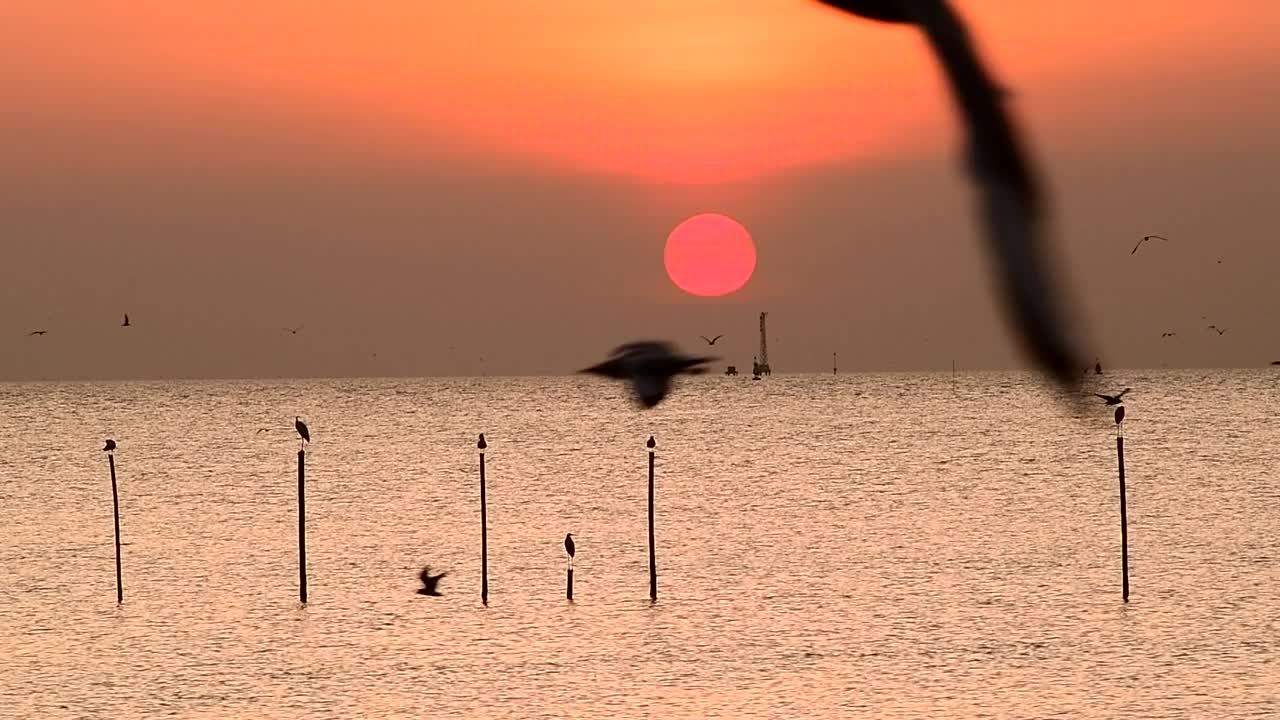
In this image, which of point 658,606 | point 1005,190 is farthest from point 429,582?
point 1005,190

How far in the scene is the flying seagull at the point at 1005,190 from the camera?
4320mm

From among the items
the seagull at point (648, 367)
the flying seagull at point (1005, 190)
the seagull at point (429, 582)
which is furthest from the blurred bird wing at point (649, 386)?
the seagull at point (429, 582)

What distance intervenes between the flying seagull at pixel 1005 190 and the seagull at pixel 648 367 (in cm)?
1045

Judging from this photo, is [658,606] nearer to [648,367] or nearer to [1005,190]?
[648,367]

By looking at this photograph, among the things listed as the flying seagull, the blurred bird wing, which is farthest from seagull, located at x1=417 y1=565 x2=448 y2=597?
the flying seagull

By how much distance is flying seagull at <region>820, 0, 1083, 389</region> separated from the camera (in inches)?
170

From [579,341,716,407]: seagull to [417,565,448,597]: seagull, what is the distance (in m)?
70.3

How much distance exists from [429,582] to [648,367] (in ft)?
245

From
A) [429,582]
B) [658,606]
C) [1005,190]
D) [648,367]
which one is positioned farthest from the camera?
[429,582]

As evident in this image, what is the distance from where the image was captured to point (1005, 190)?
14.4ft

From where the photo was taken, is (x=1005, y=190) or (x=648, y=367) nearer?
(x=1005, y=190)

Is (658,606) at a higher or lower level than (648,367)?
lower

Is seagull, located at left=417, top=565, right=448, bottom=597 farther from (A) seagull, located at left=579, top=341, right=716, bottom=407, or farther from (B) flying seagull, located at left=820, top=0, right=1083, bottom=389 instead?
(B) flying seagull, located at left=820, top=0, right=1083, bottom=389

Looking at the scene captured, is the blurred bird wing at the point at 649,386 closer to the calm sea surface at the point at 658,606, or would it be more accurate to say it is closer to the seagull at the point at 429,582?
the calm sea surface at the point at 658,606
